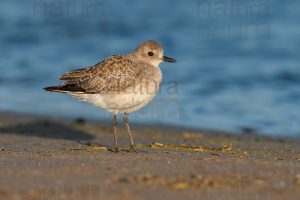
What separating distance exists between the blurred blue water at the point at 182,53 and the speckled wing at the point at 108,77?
401 cm

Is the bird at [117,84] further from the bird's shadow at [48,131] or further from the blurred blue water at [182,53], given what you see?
the blurred blue water at [182,53]

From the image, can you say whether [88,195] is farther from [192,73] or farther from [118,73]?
[192,73]

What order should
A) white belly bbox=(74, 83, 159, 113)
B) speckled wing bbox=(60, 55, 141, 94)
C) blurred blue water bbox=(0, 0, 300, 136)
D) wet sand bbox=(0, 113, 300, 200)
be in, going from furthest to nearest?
blurred blue water bbox=(0, 0, 300, 136) < speckled wing bbox=(60, 55, 141, 94) < white belly bbox=(74, 83, 159, 113) < wet sand bbox=(0, 113, 300, 200)

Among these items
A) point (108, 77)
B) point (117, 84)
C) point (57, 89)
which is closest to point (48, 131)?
point (57, 89)

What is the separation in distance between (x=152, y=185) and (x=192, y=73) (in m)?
11.7

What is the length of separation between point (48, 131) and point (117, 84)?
3.08m

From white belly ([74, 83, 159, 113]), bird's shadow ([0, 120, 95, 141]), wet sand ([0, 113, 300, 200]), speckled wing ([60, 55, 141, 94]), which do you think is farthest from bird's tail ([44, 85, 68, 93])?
bird's shadow ([0, 120, 95, 141])

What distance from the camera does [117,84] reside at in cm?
963

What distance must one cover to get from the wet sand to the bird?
0.67 metres

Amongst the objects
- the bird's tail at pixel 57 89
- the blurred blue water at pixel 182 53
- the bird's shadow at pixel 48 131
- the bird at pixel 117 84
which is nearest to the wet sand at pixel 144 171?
the bird's shadow at pixel 48 131

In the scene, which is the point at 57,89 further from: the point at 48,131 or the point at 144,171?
the point at 144,171

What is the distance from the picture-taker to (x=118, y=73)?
383 inches

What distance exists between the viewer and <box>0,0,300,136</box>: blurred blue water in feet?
48.2

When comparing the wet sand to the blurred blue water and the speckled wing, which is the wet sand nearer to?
the speckled wing
